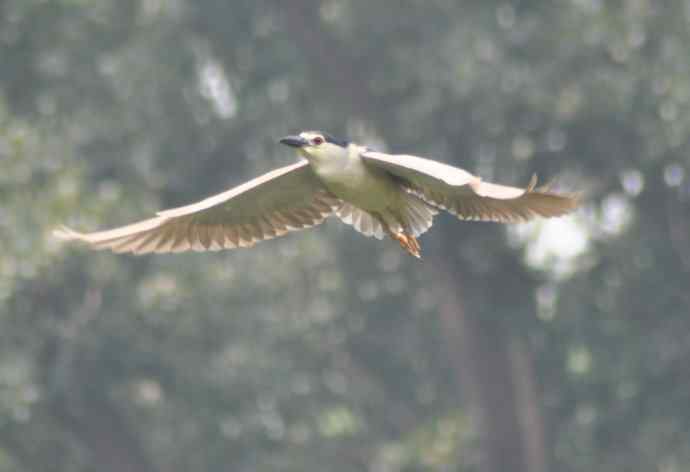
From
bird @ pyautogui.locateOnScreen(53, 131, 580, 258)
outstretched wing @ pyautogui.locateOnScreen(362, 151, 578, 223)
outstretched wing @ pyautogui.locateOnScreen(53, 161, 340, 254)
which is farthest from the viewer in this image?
outstretched wing @ pyautogui.locateOnScreen(53, 161, 340, 254)

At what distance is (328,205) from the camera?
9812 millimetres

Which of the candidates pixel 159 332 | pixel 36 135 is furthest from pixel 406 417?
pixel 36 135

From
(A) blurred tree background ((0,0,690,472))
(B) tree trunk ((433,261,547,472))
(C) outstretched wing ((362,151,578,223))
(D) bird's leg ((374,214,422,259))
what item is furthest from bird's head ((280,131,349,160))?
(B) tree trunk ((433,261,547,472))

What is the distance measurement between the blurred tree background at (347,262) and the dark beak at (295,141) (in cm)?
1042

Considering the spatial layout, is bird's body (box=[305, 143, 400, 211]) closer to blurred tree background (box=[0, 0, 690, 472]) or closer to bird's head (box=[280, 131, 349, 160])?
bird's head (box=[280, 131, 349, 160])

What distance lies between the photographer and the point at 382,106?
21375 mm

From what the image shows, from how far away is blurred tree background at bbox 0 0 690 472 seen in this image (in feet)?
66.3

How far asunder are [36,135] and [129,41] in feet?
8.49

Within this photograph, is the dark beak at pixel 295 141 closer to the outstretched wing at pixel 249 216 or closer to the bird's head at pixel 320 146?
the bird's head at pixel 320 146

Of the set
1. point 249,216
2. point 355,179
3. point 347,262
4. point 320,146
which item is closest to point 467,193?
point 355,179

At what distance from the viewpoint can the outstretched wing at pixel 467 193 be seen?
8062 mm

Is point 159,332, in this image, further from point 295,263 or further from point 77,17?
point 77,17

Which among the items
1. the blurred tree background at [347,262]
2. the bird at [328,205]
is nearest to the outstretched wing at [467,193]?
the bird at [328,205]

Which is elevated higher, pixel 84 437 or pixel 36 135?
pixel 36 135
